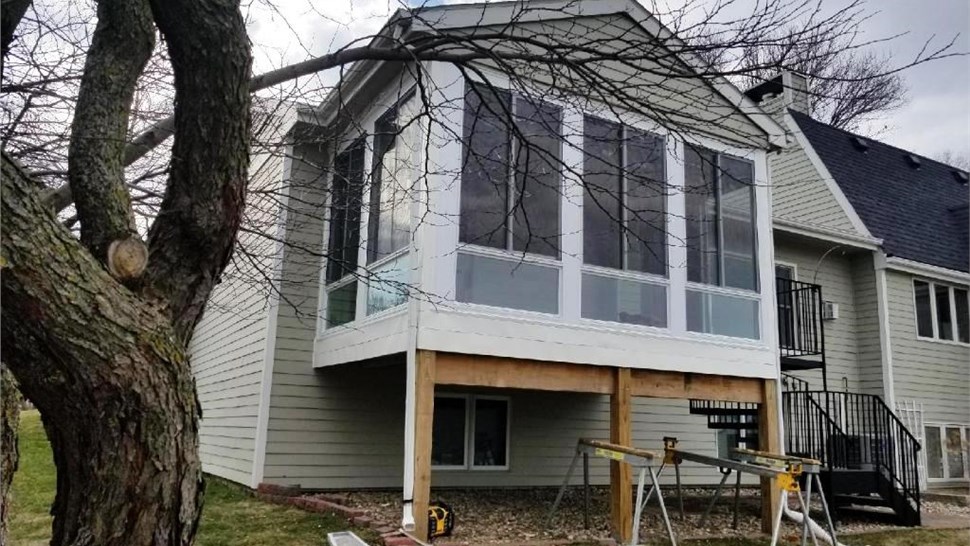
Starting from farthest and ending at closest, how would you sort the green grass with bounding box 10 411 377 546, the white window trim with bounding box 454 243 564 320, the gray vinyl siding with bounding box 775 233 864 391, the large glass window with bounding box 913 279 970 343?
1. the large glass window with bounding box 913 279 970 343
2. the gray vinyl siding with bounding box 775 233 864 391
3. the white window trim with bounding box 454 243 564 320
4. the green grass with bounding box 10 411 377 546

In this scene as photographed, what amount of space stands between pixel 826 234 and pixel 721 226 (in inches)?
192

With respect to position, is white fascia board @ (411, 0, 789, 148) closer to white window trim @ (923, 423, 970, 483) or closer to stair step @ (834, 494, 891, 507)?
stair step @ (834, 494, 891, 507)

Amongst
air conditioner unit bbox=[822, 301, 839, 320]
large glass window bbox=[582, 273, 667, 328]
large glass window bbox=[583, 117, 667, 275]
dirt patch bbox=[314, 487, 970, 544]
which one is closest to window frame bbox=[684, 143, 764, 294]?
large glass window bbox=[583, 117, 667, 275]

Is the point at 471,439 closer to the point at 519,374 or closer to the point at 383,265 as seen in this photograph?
the point at 519,374

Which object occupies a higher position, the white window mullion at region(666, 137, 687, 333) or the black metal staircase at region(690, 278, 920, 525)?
the white window mullion at region(666, 137, 687, 333)

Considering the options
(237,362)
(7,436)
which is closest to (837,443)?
(237,362)

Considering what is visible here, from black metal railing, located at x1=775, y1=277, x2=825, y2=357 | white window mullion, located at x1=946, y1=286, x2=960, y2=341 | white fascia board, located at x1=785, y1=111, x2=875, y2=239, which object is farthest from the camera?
white window mullion, located at x1=946, y1=286, x2=960, y2=341

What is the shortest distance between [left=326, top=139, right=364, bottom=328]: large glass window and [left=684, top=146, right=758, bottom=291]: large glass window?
3871 millimetres

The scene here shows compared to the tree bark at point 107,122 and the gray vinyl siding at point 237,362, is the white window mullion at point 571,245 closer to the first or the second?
the gray vinyl siding at point 237,362

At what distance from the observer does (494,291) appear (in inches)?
282

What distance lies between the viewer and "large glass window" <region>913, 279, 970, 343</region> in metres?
13.7

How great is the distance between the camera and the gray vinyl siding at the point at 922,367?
13.1 metres

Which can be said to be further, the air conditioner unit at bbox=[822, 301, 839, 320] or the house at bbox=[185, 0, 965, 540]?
the air conditioner unit at bbox=[822, 301, 839, 320]

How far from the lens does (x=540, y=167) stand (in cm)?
784
